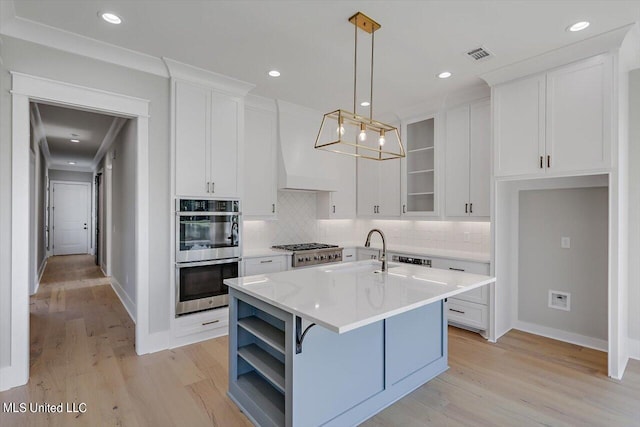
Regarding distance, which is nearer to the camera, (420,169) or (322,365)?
(322,365)

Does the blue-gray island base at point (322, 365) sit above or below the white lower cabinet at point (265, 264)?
below

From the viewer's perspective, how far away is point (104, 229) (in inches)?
282

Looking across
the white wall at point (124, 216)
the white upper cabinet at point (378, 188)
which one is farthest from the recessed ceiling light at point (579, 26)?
the white wall at point (124, 216)

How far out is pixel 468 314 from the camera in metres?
3.70

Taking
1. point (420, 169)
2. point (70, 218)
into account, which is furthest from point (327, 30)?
point (70, 218)

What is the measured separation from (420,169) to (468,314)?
6.52 feet

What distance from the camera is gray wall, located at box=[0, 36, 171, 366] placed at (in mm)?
2492

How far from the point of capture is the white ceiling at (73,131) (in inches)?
182

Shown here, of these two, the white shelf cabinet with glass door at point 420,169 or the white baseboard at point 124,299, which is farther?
the white shelf cabinet with glass door at point 420,169

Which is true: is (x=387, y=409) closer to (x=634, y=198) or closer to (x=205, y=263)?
(x=205, y=263)

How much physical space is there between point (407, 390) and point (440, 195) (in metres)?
2.50

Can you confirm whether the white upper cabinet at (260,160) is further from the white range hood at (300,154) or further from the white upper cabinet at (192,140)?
the white upper cabinet at (192,140)

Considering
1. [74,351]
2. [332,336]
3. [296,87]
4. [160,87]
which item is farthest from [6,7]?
[332,336]

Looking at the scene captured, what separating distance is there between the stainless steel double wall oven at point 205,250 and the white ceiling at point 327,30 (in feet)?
4.76
